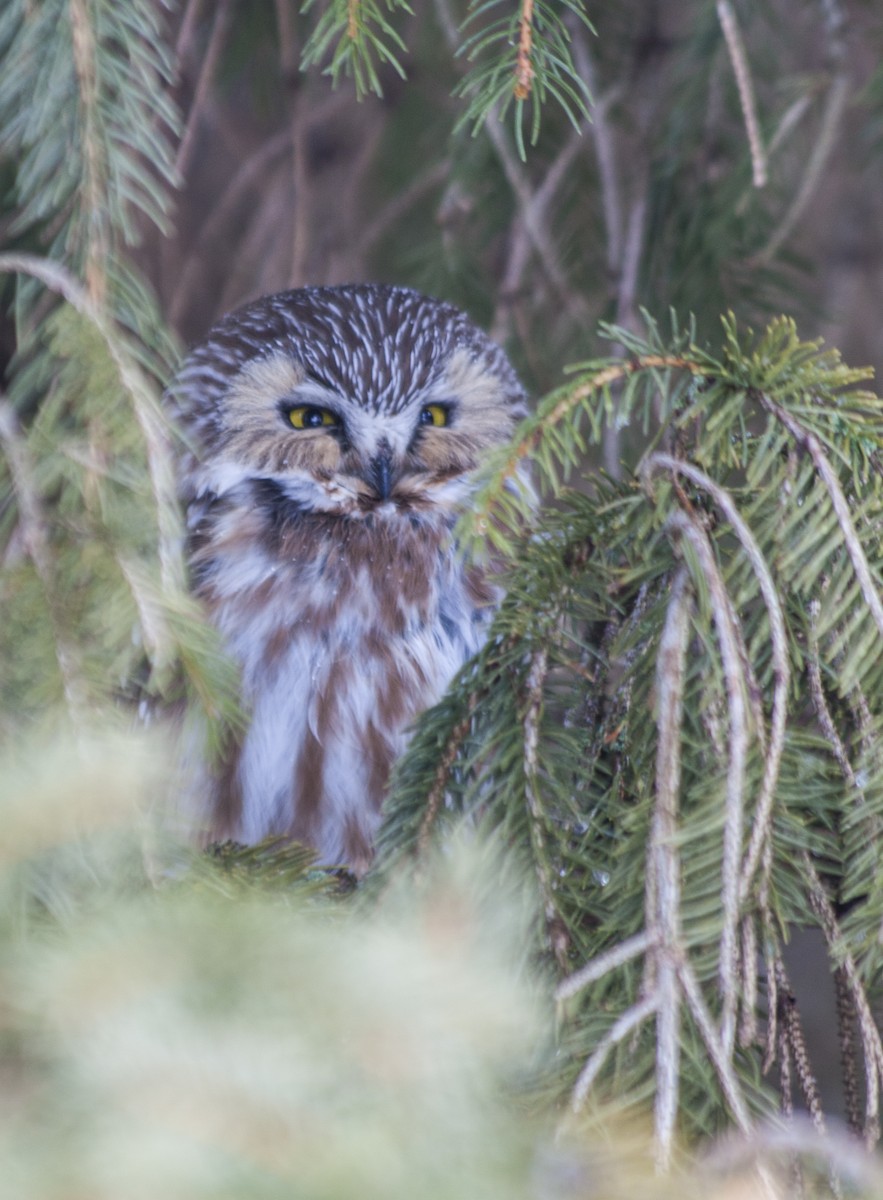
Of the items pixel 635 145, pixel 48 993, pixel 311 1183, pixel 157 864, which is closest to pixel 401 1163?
pixel 311 1183

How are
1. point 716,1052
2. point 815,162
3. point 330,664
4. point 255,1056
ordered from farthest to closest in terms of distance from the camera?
point 815,162 → point 330,664 → point 716,1052 → point 255,1056

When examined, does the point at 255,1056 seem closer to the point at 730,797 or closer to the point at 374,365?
the point at 730,797

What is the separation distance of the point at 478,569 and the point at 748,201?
86 centimetres

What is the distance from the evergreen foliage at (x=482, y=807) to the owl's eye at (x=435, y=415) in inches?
37.5

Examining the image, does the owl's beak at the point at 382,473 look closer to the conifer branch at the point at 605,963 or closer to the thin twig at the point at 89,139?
the thin twig at the point at 89,139

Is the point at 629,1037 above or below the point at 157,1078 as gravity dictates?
below

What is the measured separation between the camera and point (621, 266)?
8.68ft

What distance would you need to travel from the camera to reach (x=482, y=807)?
1.31m

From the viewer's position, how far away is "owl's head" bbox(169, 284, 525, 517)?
2.36 metres

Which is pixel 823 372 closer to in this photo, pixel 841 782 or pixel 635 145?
pixel 841 782

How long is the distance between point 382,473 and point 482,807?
1.10m

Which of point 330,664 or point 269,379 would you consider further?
point 269,379

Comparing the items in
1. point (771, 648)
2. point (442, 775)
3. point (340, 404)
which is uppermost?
point (340, 404)

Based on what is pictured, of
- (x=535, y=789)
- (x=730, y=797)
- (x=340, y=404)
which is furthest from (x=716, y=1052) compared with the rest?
(x=340, y=404)
